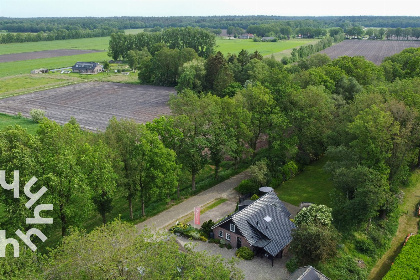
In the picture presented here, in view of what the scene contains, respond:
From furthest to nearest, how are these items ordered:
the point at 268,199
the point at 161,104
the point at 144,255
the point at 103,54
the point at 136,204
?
the point at 103,54 → the point at 161,104 → the point at 136,204 → the point at 268,199 → the point at 144,255

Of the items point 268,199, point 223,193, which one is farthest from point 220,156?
point 268,199

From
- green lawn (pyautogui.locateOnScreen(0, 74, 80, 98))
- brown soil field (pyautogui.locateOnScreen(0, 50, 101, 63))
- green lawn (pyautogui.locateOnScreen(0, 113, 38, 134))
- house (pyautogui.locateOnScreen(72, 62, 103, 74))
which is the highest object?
brown soil field (pyautogui.locateOnScreen(0, 50, 101, 63))

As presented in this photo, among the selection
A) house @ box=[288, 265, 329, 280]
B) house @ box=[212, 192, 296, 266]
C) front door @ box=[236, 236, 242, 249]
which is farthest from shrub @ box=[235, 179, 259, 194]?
house @ box=[288, 265, 329, 280]

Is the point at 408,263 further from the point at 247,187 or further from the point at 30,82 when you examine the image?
the point at 30,82

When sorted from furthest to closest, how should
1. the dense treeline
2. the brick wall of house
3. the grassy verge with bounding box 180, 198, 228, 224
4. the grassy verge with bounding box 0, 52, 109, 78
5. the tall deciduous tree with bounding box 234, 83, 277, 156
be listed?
1. the grassy verge with bounding box 0, 52, 109, 78
2. the tall deciduous tree with bounding box 234, 83, 277, 156
3. the grassy verge with bounding box 180, 198, 228, 224
4. the brick wall of house
5. the dense treeline

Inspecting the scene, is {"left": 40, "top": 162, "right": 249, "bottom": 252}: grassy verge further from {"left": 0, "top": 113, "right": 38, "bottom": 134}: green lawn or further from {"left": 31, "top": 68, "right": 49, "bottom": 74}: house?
{"left": 31, "top": 68, "right": 49, "bottom": 74}: house

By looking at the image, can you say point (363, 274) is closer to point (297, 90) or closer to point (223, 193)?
point (223, 193)

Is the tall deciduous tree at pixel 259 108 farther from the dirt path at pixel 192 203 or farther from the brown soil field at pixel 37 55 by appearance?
the brown soil field at pixel 37 55
